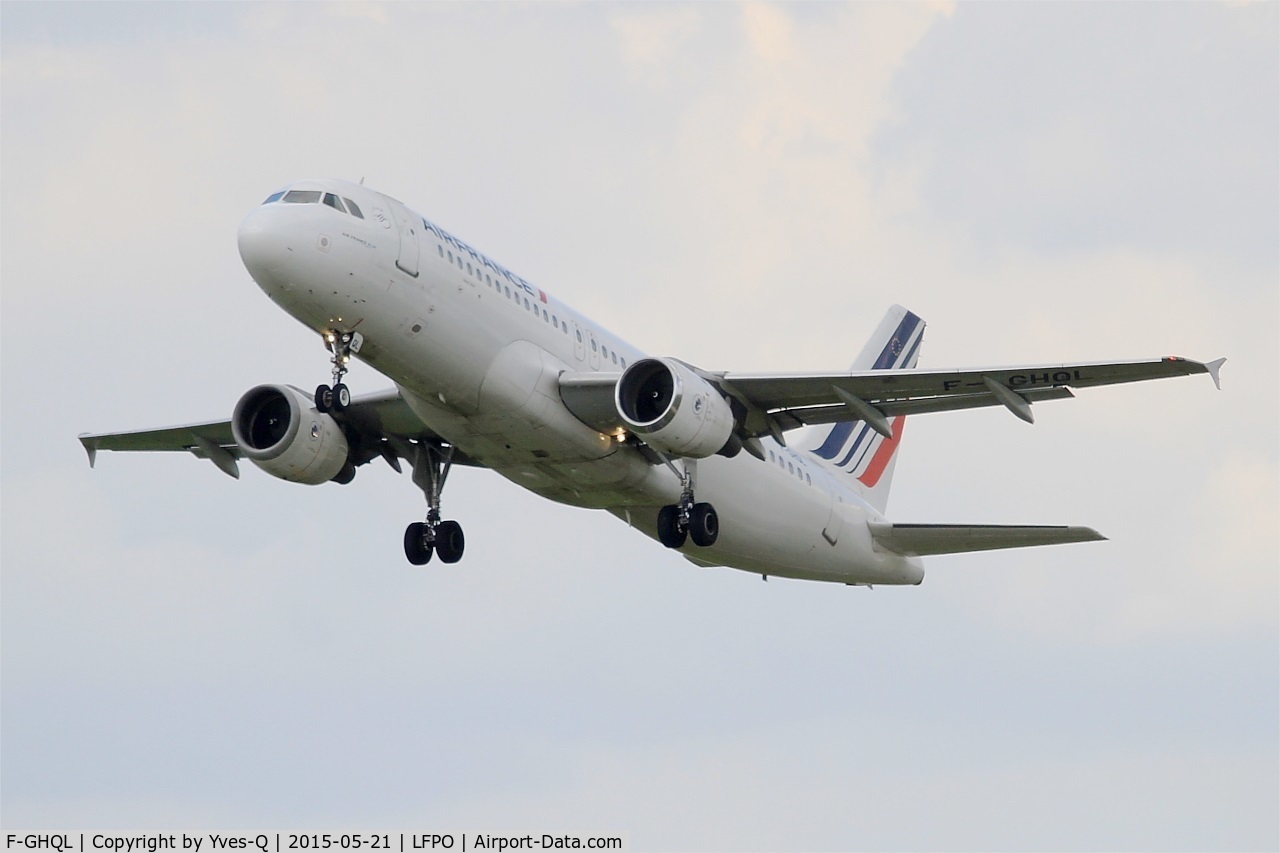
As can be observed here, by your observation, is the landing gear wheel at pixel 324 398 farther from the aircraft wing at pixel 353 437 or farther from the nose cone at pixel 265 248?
the nose cone at pixel 265 248

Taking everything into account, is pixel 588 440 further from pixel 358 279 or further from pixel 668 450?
pixel 358 279

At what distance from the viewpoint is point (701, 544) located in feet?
124

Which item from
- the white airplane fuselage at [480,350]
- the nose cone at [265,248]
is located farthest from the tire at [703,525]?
the nose cone at [265,248]

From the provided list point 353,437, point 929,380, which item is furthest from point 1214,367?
point 353,437

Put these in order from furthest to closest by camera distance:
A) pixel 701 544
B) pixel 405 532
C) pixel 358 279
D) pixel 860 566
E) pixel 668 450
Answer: pixel 860 566
pixel 405 532
pixel 701 544
pixel 668 450
pixel 358 279

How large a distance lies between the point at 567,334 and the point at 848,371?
4.99 m

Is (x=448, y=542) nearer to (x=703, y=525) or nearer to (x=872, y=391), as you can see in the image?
(x=703, y=525)

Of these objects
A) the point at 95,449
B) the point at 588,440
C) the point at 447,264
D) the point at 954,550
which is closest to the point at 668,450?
the point at 588,440

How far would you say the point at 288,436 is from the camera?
38719mm

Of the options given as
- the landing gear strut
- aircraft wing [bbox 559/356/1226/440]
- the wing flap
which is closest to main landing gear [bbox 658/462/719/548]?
aircraft wing [bbox 559/356/1226/440]

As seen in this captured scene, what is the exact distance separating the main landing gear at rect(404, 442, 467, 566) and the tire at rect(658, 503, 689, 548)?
175 inches

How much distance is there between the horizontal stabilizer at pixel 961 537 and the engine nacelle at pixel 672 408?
845 cm

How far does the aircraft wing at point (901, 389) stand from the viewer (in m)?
34.4

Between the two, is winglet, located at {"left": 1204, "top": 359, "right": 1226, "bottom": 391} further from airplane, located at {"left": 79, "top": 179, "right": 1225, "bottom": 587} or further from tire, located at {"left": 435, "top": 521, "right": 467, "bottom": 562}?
tire, located at {"left": 435, "top": 521, "right": 467, "bottom": 562}
